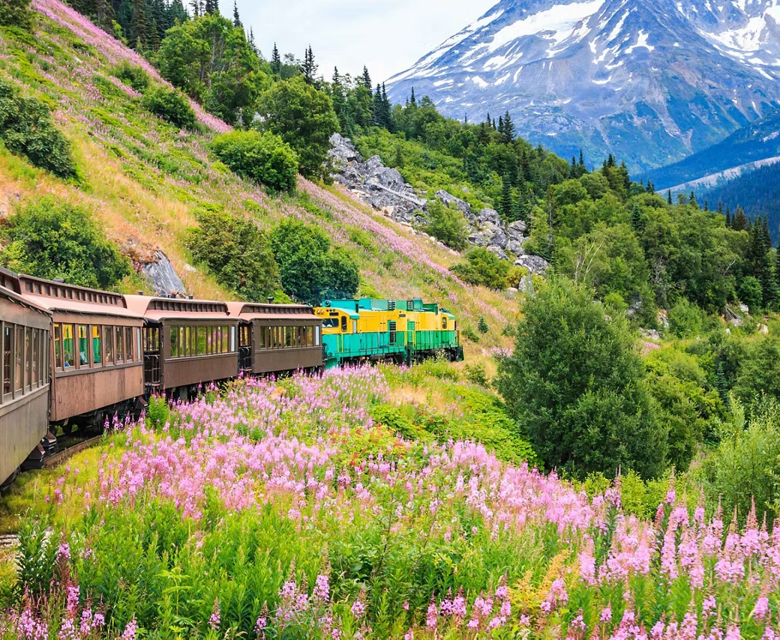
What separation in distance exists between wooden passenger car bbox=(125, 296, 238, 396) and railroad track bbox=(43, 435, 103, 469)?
4.62m

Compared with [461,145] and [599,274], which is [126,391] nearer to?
[599,274]

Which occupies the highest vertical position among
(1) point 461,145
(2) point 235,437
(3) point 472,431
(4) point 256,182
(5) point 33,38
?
(1) point 461,145

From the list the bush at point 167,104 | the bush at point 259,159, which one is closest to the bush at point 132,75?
the bush at point 167,104

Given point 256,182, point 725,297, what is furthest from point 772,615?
point 725,297

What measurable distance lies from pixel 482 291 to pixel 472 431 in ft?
130

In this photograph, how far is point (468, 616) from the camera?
5.71 meters

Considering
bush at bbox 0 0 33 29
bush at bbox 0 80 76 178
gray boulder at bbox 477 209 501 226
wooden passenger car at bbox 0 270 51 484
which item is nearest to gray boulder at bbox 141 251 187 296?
bush at bbox 0 80 76 178

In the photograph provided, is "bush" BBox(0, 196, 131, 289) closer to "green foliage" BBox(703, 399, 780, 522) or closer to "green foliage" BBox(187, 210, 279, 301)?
"green foliage" BBox(187, 210, 279, 301)

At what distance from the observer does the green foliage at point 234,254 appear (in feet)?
105

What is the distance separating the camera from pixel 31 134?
28828 mm

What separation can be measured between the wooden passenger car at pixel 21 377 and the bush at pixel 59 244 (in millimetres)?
12652

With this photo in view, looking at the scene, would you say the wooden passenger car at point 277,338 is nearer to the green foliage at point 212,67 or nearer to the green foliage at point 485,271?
the green foliage at point 485,271

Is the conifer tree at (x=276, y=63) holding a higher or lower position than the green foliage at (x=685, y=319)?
higher

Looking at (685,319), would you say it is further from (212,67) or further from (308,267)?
(308,267)
